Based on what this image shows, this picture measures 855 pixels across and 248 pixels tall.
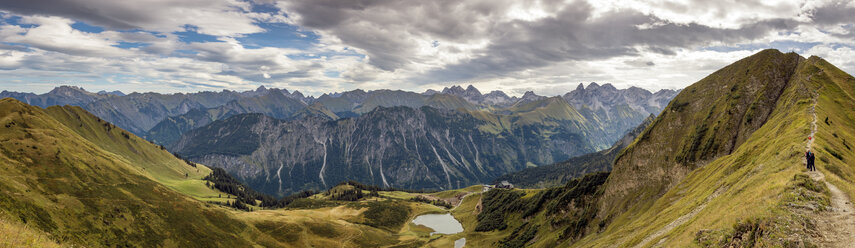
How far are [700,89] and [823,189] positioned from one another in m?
130

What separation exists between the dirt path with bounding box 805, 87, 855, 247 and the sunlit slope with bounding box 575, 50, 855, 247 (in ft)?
4.30

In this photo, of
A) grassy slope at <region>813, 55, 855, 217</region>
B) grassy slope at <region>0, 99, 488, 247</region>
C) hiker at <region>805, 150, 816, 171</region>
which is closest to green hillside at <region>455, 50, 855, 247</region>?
grassy slope at <region>813, 55, 855, 217</region>

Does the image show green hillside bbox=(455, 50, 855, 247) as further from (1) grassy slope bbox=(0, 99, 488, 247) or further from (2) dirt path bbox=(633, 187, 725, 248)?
(1) grassy slope bbox=(0, 99, 488, 247)

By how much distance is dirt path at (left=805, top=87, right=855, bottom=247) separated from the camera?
31609mm

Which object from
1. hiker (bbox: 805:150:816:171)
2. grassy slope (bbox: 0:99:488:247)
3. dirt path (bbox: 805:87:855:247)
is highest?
hiker (bbox: 805:150:816:171)

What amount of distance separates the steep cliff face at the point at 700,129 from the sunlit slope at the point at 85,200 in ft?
505

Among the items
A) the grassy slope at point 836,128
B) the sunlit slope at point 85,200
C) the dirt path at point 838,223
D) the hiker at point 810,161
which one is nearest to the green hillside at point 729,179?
the dirt path at point 838,223

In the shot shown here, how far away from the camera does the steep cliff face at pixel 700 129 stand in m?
111

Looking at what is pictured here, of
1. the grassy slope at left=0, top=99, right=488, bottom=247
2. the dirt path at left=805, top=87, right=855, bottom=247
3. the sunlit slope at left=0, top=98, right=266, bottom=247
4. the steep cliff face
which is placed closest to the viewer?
the dirt path at left=805, top=87, right=855, bottom=247

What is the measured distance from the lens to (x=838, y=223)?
3366 cm

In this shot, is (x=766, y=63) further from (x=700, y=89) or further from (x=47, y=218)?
(x=47, y=218)

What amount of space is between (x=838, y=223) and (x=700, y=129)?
103282 millimetres

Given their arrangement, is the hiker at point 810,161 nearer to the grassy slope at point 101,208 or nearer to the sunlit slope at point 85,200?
the grassy slope at point 101,208

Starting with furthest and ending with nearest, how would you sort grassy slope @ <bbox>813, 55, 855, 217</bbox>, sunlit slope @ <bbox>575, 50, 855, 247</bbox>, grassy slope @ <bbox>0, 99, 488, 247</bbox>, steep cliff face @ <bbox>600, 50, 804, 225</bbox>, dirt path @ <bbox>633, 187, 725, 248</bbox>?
steep cliff face @ <bbox>600, 50, 804, 225</bbox> → grassy slope @ <bbox>0, 99, 488, 247</bbox> → dirt path @ <bbox>633, 187, 725, 248</bbox> → grassy slope @ <bbox>813, 55, 855, 217</bbox> → sunlit slope @ <bbox>575, 50, 855, 247</bbox>
